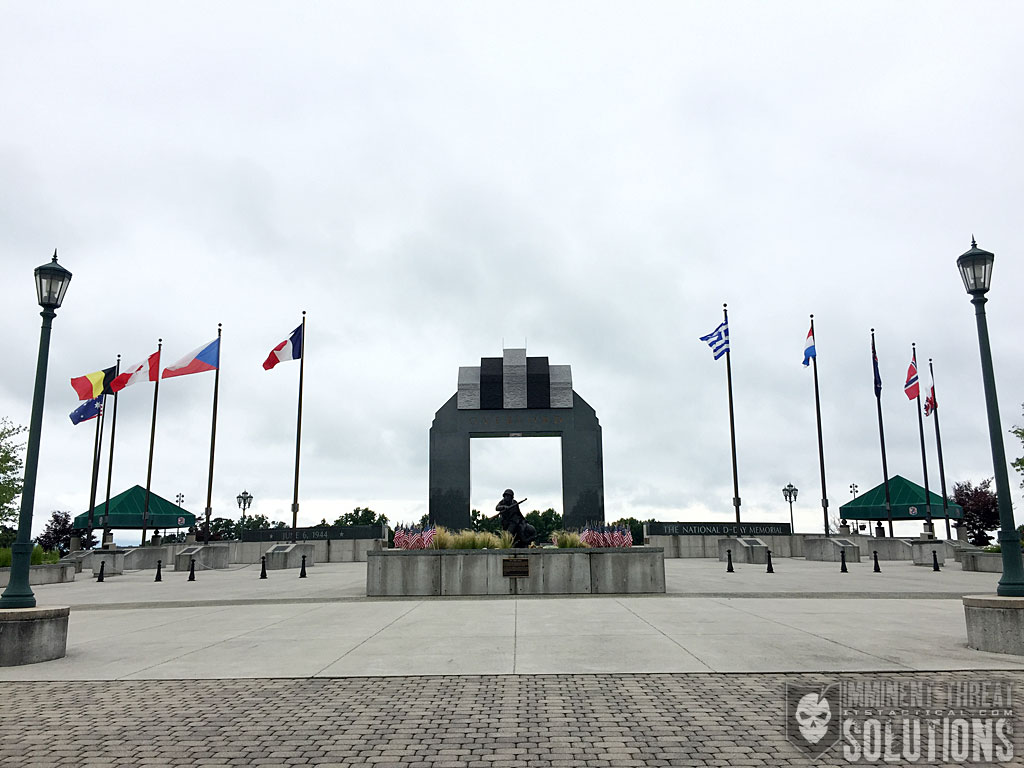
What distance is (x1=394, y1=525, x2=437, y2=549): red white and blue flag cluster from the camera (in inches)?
760

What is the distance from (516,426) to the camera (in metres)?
50.2

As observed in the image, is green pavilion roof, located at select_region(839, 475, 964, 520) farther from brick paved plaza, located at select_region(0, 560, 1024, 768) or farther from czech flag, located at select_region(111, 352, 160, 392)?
czech flag, located at select_region(111, 352, 160, 392)

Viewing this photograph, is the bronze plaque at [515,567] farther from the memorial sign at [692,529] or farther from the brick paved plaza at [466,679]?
the memorial sign at [692,529]

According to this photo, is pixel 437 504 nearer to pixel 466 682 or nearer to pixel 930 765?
pixel 466 682

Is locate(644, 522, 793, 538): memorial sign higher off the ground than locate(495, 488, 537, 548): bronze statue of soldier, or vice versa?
locate(495, 488, 537, 548): bronze statue of soldier

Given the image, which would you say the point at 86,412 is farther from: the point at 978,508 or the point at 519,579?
the point at 978,508

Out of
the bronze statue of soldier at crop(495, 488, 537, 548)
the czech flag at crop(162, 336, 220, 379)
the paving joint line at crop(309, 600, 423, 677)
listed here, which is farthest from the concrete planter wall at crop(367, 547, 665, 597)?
the czech flag at crop(162, 336, 220, 379)

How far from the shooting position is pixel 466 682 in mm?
8078

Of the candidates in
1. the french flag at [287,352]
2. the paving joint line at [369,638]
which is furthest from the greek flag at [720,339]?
the paving joint line at [369,638]

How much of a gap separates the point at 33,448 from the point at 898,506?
57959mm

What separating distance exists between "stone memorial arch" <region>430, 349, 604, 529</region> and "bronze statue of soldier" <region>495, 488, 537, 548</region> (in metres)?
27.6

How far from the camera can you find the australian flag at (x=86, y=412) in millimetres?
36781

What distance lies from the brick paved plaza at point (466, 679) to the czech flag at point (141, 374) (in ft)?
61.5

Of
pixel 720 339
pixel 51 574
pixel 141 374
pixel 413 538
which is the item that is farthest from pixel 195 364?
pixel 720 339
